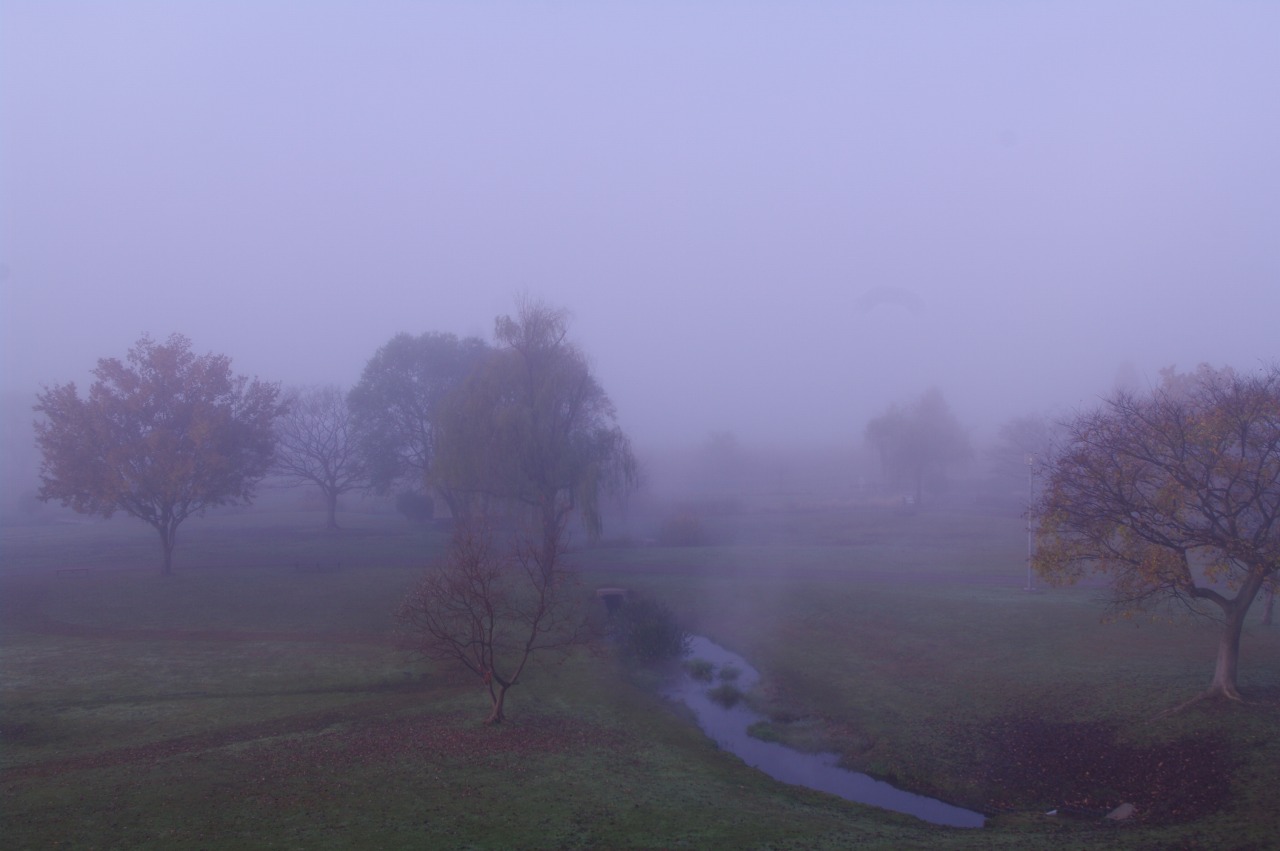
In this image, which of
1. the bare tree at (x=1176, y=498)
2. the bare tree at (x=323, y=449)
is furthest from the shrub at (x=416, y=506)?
the bare tree at (x=1176, y=498)

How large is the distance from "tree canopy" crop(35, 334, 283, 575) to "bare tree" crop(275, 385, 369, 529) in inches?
768

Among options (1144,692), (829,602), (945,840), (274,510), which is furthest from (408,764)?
(274,510)

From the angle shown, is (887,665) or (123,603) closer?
(887,665)

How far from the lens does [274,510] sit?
3150 inches

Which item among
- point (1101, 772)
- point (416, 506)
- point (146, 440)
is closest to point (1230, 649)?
point (1101, 772)

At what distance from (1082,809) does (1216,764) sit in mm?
2730

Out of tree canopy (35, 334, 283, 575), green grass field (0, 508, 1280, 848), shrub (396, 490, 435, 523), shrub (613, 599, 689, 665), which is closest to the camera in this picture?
green grass field (0, 508, 1280, 848)

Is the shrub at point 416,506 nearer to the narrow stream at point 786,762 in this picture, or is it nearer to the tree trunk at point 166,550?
the tree trunk at point 166,550

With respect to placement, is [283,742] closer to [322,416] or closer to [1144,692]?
[1144,692]

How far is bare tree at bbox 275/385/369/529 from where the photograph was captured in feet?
197

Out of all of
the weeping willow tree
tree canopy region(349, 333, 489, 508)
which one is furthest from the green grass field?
tree canopy region(349, 333, 489, 508)

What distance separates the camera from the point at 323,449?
6119 centimetres

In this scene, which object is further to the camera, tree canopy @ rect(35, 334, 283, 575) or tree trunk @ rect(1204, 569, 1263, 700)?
tree canopy @ rect(35, 334, 283, 575)

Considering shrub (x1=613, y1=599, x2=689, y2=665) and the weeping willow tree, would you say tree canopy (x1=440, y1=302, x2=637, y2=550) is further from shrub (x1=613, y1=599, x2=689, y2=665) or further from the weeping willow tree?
shrub (x1=613, y1=599, x2=689, y2=665)
